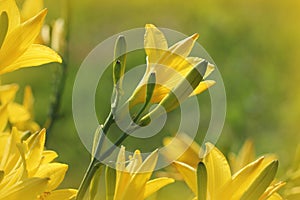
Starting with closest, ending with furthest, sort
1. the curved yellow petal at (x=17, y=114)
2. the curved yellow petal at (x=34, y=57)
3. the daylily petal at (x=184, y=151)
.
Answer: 1. the curved yellow petal at (x=34, y=57)
2. the daylily petal at (x=184, y=151)
3. the curved yellow petal at (x=17, y=114)

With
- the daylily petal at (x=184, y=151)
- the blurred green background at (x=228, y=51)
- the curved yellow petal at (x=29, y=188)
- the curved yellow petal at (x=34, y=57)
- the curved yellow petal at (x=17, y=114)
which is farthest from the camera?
the blurred green background at (x=228, y=51)

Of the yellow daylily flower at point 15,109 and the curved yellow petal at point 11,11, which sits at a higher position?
the curved yellow petal at point 11,11

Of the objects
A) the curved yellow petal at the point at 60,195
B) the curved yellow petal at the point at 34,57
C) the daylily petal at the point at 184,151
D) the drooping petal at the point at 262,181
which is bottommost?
the daylily petal at the point at 184,151

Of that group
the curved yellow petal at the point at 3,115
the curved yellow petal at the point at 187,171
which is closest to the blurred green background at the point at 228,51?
the curved yellow petal at the point at 3,115

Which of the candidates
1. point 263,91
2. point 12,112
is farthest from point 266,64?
point 12,112

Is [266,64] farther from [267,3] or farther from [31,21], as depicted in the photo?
[31,21]

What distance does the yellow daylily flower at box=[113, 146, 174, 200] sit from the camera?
574mm

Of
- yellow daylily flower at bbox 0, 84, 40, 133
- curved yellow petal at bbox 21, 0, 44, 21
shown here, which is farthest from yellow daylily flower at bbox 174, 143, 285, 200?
curved yellow petal at bbox 21, 0, 44, 21

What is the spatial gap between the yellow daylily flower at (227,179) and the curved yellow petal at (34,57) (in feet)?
0.52

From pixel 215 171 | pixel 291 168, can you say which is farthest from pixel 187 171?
pixel 291 168

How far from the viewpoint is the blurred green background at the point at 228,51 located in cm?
342

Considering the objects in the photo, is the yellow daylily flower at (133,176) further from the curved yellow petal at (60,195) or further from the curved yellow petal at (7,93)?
the curved yellow petal at (7,93)

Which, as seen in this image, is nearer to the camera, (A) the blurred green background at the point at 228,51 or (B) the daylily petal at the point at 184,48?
(B) the daylily petal at the point at 184,48

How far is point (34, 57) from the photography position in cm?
64
